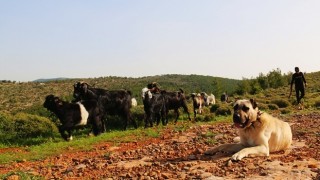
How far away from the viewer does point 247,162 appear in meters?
7.48

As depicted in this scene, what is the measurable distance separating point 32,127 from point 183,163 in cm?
1001

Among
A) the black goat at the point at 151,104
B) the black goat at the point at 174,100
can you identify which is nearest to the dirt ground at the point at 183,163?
the black goat at the point at 151,104

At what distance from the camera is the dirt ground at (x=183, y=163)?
6975 mm

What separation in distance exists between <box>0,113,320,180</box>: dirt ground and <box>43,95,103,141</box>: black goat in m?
3.14

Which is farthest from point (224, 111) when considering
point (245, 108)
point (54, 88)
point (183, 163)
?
point (54, 88)

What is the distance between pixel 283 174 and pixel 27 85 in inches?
2522

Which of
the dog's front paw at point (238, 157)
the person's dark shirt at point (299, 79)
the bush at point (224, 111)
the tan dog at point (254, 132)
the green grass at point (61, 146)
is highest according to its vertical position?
the person's dark shirt at point (299, 79)

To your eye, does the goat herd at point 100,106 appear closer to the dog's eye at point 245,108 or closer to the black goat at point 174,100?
the black goat at point 174,100

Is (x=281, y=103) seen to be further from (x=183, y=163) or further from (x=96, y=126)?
(x=183, y=163)

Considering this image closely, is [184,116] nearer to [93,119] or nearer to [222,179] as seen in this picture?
[93,119]

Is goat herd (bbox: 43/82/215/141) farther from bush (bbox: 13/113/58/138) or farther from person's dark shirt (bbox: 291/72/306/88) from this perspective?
person's dark shirt (bbox: 291/72/306/88)

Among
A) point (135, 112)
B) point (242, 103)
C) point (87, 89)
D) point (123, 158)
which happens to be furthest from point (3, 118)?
point (242, 103)

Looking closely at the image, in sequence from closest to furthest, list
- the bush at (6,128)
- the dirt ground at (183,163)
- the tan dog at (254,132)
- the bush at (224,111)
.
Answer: the dirt ground at (183,163) → the tan dog at (254,132) → the bush at (6,128) → the bush at (224,111)

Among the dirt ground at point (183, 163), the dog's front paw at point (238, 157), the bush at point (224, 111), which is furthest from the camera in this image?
the bush at point (224, 111)
